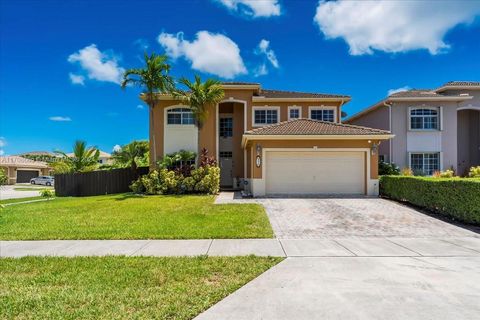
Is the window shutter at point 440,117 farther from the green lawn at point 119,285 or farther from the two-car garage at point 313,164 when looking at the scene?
the green lawn at point 119,285

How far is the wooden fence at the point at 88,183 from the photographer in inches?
885

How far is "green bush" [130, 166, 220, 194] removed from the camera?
19.0m

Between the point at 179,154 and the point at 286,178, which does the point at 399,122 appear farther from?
the point at 179,154

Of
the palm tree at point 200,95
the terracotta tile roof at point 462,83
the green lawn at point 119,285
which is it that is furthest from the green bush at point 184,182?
the terracotta tile roof at point 462,83

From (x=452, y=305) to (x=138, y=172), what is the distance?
72.8 ft

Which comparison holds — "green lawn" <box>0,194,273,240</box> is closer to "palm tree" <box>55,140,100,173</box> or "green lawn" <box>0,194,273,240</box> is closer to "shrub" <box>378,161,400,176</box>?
"shrub" <box>378,161,400,176</box>

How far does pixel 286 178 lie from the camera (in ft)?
58.2

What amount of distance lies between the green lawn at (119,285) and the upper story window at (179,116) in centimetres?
1669

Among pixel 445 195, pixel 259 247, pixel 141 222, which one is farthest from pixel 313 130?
pixel 259 247

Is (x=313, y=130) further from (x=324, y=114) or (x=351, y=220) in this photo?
(x=351, y=220)

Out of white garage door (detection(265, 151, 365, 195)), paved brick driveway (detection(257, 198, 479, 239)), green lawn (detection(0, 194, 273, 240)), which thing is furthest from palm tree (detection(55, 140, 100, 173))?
paved brick driveway (detection(257, 198, 479, 239))

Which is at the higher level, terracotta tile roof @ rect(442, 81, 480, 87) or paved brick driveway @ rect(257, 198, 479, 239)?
terracotta tile roof @ rect(442, 81, 480, 87)

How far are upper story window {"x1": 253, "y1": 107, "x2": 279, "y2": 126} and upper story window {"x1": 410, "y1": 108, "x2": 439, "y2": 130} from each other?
984 centimetres

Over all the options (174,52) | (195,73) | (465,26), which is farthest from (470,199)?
(174,52)
